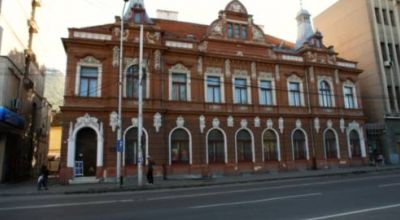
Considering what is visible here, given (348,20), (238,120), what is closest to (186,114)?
(238,120)

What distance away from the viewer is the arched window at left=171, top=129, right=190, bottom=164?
2356cm

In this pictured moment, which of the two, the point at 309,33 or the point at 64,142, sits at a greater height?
the point at 309,33

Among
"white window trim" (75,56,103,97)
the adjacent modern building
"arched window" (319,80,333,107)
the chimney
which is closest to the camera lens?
"white window trim" (75,56,103,97)

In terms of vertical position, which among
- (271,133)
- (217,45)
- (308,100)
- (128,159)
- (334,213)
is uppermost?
(217,45)

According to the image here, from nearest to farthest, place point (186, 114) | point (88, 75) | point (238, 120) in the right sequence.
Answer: point (88, 75) → point (186, 114) → point (238, 120)

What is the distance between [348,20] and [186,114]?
2556 centimetres

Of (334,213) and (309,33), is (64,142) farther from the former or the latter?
(309,33)

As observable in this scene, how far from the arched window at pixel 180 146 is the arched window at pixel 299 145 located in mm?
10160

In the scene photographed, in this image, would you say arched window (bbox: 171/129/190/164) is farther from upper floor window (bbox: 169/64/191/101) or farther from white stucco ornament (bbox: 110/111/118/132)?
white stucco ornament (bbox: 110/111/118/132)

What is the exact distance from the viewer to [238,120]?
85.1 ft

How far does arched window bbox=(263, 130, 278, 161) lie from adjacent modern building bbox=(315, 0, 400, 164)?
1205 cm

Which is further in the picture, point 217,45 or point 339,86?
point 339,86

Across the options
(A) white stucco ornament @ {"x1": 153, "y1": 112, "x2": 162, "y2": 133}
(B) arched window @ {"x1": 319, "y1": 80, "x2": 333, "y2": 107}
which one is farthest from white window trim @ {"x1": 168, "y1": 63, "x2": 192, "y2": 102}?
(B) arched window @ {"x1": 319, "y1": 80, "x2": 333, "y2": 107}

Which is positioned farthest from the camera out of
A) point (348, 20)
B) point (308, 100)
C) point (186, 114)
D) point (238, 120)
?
point (348, 20)
